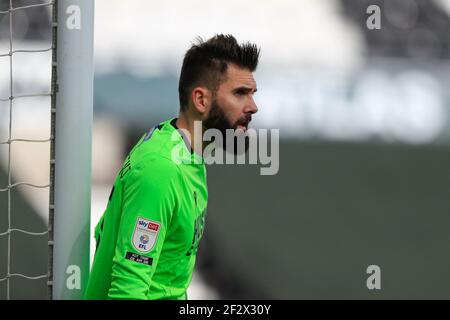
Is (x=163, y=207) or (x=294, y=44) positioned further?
(x=294, y=44)

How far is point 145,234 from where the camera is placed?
1.51m

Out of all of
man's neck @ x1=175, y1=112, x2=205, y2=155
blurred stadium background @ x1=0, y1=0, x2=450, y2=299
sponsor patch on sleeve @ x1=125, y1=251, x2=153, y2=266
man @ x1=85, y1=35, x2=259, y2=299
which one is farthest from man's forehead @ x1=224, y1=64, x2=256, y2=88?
blurred stadium background @ x1=0, y1=0, x2=450, y2=299

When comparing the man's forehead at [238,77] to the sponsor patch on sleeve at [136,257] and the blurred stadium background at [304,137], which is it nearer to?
the sponsor patch on sleeve at [136,257]

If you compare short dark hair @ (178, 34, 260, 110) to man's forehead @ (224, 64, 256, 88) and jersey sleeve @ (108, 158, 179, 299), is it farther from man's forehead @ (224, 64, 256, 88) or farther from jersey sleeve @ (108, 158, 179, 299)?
jersey sleeve @ (108, 158, 179, 299)

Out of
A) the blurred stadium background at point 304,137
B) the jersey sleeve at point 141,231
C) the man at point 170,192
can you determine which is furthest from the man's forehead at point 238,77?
the blurred stadium background at point 304,137

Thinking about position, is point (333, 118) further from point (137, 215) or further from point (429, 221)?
point (137, 215)

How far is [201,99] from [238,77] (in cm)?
10

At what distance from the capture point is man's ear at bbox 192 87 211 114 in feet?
5.75

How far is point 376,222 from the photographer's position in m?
5.64

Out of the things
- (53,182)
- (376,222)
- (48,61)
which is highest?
(48,61)

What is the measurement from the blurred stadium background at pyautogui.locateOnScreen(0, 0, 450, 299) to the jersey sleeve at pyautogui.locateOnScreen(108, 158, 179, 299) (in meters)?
3.56

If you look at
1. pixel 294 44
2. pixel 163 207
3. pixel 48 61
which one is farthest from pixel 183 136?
pixel 294 44

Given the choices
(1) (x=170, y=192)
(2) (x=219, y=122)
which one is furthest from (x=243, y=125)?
(1) (x=170, y=192)

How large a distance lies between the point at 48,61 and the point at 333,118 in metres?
1.93
